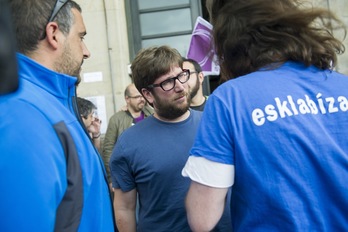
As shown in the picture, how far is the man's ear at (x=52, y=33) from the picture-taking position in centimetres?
143

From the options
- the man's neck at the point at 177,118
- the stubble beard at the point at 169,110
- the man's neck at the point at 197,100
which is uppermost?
the stubble beard at the point at 169,110

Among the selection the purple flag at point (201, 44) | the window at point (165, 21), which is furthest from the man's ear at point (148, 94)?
the window at point (165, 21)

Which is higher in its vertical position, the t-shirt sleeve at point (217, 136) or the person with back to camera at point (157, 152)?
the t-shirt sleeve at point (217, 136)

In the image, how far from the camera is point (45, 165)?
107 cm

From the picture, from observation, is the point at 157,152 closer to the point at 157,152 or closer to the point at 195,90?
the point at 157,152

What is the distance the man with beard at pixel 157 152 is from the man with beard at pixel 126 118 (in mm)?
2379

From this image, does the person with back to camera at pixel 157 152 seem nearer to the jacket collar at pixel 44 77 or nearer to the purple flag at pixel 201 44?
the jacket collar at pixel 44 77

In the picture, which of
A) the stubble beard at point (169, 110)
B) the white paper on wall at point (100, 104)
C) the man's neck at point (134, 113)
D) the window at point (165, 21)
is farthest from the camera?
the window at point (165, 21)

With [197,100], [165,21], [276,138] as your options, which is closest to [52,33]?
[276,138]

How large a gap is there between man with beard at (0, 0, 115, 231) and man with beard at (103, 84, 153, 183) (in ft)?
10.9

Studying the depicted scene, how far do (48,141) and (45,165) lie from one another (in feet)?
0.24

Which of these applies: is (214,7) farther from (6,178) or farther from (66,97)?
(6,178)

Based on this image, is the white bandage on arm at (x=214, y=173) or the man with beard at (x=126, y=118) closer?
the white bandage on arm at (x=214, y=173)

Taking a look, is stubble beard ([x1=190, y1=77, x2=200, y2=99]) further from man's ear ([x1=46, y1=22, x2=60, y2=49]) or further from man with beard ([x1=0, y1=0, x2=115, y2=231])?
man's ear ([x1=46, y1=22, x2=60, y2=49])
